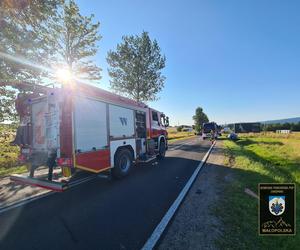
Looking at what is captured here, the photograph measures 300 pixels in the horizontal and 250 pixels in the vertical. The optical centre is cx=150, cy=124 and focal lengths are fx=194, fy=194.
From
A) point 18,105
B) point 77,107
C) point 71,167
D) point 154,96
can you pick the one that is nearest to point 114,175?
point 71,167

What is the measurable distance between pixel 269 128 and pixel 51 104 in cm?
9565

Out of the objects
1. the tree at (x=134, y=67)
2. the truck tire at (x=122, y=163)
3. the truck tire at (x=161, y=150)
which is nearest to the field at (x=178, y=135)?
the tree at (x=134, y=67)

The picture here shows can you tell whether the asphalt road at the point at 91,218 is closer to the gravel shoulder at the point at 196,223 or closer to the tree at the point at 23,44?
the gravel shoulder at the point at 196,223

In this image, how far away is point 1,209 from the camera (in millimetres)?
4699

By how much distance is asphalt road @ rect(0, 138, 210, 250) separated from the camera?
327 cm

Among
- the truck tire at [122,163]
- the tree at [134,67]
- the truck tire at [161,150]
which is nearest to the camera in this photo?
the truck tire at [122,163]

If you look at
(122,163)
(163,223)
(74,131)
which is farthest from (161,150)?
(163,223)

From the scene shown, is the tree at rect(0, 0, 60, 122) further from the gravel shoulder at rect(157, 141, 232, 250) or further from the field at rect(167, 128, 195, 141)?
the field at rect(167, 128, 195, 141)

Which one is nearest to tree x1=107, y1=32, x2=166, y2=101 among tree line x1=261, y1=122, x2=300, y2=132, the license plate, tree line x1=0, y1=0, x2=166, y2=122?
tree line x1=0, y1=0, x2=166, y2=122

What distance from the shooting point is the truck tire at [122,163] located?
23.6 ft

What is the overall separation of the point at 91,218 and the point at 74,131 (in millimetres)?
2464

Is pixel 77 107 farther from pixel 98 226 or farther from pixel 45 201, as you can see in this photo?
pixel 98 226

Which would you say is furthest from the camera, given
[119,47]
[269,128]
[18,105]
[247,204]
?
[269,128]

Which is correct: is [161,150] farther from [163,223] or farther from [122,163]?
[163,223]
